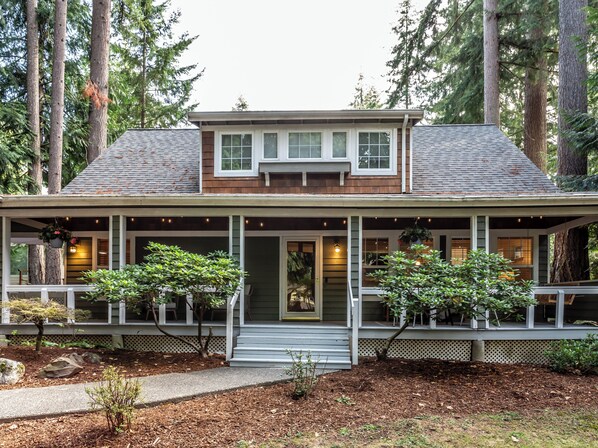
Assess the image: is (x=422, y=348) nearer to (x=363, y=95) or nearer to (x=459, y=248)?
(x=459, y=248)

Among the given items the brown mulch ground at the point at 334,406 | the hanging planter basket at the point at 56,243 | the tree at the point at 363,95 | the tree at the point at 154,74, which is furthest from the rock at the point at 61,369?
the tree at the point at 363,95

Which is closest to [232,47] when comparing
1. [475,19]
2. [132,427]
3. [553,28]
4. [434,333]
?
[475,19]

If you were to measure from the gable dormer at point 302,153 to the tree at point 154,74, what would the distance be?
9374mm

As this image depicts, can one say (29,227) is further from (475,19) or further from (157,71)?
(475,19)

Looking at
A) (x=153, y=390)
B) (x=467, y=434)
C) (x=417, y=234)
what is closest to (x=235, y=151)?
(x=417, y=234)

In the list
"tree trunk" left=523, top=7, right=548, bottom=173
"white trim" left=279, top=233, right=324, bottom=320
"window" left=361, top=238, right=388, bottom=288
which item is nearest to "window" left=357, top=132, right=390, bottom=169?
"window" left=361, top=238, right=388, bottom=288

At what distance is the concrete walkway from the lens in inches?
190

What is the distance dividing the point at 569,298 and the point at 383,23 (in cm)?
1643

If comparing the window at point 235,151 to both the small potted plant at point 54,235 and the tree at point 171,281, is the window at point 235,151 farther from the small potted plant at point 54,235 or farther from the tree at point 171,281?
the small potted plant at point 54,235

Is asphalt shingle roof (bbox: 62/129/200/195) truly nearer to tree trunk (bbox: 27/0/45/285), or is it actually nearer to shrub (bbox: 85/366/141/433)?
tree trunk (bbox: 27/0/45/285)

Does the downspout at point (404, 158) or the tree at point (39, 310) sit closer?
the tree at point (39, 310)

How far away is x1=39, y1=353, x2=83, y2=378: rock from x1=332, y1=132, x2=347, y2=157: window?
6.52 metres

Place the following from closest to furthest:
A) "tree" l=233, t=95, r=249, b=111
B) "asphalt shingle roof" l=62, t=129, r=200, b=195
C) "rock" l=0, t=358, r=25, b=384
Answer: "rock" l=0, t=358, r=25, b=384 < "asphalt shingle roof" l=62, t=129, r=200, b=195 < "tree" l=233, t=95, r=249, b=111

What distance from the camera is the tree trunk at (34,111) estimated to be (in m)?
13.3
